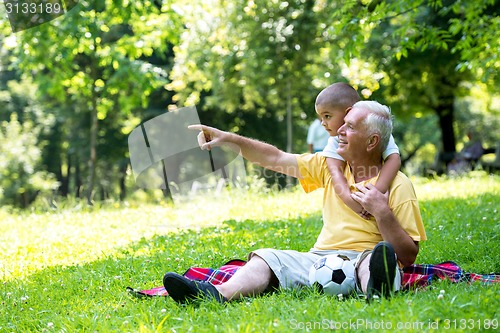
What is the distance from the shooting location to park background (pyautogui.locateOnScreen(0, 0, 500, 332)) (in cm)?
328

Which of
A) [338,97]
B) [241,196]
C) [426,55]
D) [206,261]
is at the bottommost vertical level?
[241,196]

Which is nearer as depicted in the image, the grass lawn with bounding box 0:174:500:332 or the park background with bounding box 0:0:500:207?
the grass lawn with bounding box 0:174:500:332

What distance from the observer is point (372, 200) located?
3576mm

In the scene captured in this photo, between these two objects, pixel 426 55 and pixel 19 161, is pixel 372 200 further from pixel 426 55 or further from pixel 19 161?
pixel 19 161

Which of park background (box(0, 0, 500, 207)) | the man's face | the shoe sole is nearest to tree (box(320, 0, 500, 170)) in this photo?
park background (box(0, 0, 500, 207))

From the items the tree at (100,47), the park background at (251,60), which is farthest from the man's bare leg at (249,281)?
the tree at (100,47)

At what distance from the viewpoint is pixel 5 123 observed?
29.1 m

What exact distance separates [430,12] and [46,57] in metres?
9.30

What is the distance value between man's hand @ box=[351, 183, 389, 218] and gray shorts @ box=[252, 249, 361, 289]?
12.9 inches

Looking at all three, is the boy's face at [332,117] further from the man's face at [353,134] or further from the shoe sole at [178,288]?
the shoe sole at [178,288]

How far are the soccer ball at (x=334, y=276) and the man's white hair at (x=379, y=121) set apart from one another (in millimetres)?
802

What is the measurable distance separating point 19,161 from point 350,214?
27.8m

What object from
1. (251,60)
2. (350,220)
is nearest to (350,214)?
(350,220)

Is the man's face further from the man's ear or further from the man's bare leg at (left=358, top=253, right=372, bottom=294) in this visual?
the man's bare leg at (left=358, top=253, right=372, bottom=294)
